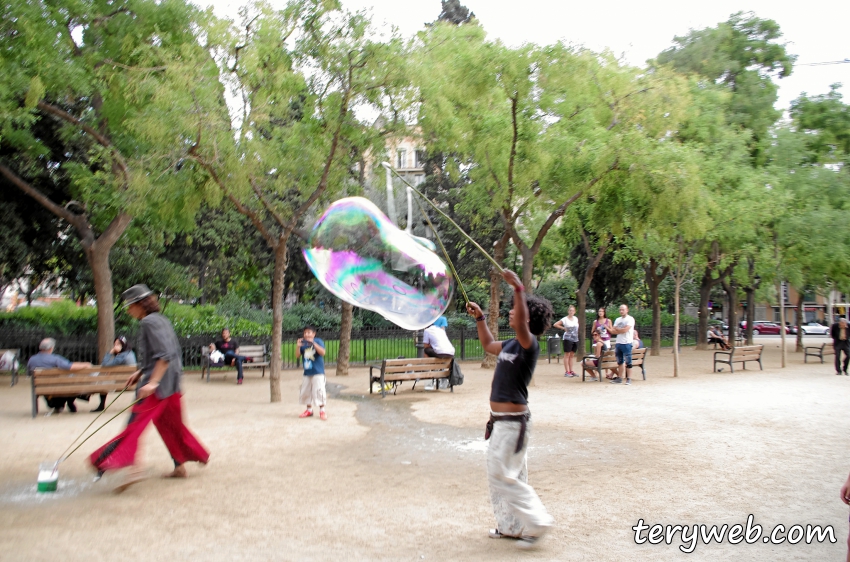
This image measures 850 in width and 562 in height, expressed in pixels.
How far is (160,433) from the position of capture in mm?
7094

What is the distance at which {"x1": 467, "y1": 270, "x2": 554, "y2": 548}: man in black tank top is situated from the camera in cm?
523

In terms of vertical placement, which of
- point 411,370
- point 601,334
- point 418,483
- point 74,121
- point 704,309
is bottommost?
point 418,483

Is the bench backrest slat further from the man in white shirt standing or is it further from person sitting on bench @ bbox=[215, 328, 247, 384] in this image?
person sitting on bench @ bbox=[215, 328, 247, 384]

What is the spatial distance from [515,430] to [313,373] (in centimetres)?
667

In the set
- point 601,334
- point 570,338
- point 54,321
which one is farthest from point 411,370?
point 54,321

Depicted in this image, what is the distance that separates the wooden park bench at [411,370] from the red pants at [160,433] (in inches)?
284

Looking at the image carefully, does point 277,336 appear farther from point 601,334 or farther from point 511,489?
point 511,489

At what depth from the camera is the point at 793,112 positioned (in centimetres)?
2844

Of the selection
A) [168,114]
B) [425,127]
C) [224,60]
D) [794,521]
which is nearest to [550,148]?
[425,127]

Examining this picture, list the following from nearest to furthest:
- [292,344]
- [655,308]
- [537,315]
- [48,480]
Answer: [537,315] → [48,480] → [292,344] → [655,308]

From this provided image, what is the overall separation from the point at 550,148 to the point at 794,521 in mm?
11680

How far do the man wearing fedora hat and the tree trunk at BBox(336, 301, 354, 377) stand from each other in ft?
37.1

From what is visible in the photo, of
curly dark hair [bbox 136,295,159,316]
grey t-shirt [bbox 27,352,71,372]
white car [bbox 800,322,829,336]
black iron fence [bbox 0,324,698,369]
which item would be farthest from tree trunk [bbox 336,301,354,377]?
white car [bbox 800,322,829,336]

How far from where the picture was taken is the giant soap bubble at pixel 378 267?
737cm
